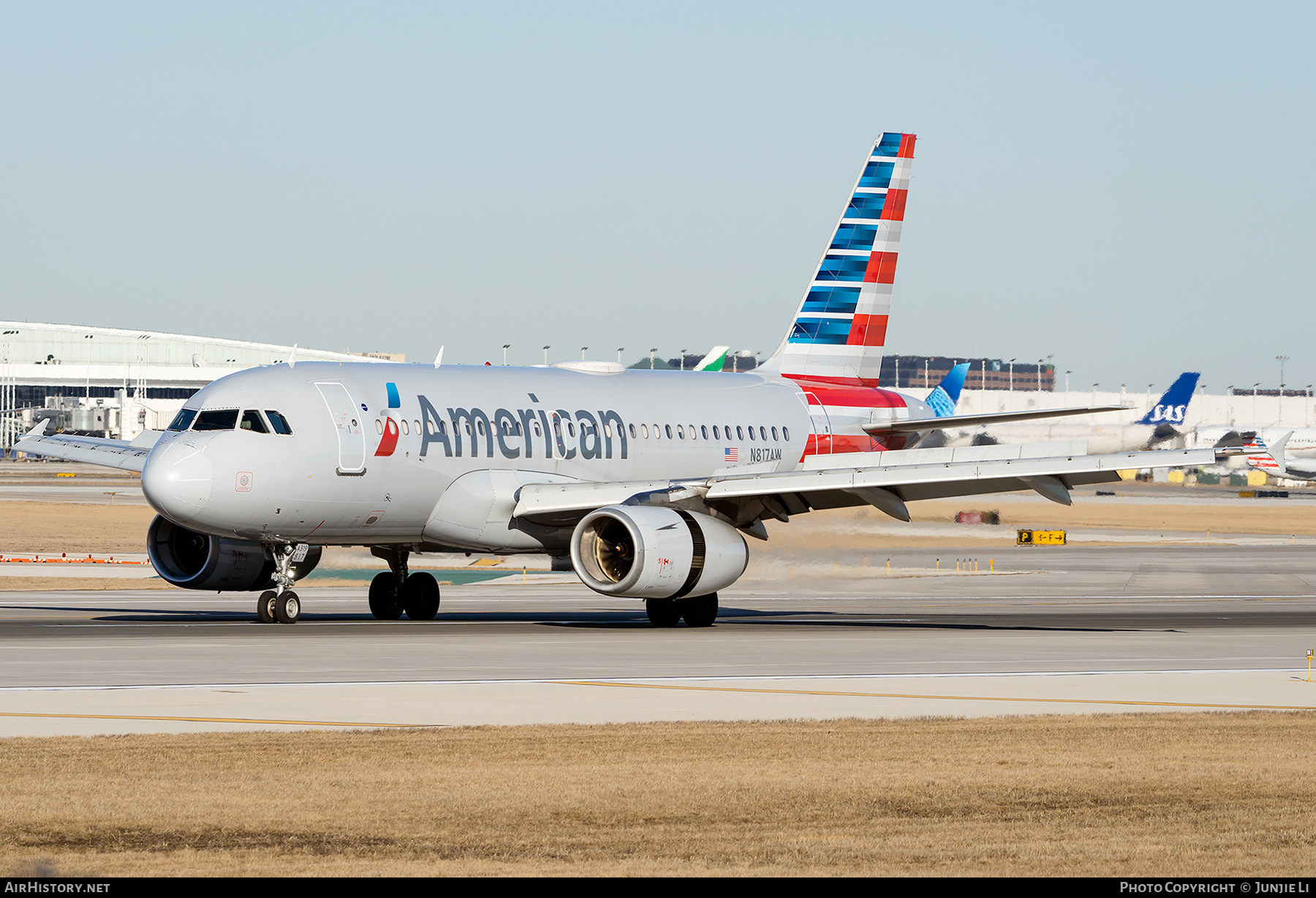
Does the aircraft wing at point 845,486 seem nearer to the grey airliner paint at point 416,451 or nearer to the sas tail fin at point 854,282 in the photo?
the grey airliner paint at point 416,451

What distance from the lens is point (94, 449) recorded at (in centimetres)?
3553

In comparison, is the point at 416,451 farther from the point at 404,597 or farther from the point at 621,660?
the point at 621,660

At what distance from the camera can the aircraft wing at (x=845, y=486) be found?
1161 inches

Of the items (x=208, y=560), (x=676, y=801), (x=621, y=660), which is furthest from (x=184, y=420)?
(x=676, y=801)

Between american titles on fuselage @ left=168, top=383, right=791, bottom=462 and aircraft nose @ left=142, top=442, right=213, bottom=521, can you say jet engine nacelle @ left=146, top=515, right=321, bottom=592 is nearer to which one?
american titles on fuselage @ left=168, top=383, right=791, bottom=462

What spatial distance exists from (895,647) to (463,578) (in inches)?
966

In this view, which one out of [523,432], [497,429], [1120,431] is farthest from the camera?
[1120,431]

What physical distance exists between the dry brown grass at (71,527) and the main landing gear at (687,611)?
105 ft

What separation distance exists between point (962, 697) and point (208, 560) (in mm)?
16934

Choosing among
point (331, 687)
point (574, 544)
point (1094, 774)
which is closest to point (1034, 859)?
point (1094, 774)

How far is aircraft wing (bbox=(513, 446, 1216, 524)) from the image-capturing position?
2950 cm

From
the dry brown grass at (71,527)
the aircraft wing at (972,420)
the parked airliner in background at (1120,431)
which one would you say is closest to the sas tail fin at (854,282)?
the aircraft wing at (972,420)

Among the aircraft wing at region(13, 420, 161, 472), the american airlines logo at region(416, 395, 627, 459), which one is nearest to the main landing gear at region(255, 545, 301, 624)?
the american airlines logo at region(416, 395, 627, 459)

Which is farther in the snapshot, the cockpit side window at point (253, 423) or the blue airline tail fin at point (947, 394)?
the blue airline tail fin at point (947, 394)
